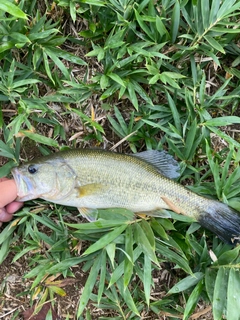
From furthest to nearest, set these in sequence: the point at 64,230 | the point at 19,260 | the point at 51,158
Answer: the point at 19,260, the point at 64,230, the point at 51,158

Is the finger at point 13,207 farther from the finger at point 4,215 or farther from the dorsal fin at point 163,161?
the dorsal fin at point 163,161

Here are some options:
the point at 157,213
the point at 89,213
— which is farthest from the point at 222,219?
the point at 89,213

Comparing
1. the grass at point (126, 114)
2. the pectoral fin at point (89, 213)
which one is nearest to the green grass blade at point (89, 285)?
the grass at point (126, 114)

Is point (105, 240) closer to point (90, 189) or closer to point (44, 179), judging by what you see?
point (90, 189)

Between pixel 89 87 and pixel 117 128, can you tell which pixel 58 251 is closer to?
pixel 117 128

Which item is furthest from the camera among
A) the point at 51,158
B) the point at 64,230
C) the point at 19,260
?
the point at 19,260

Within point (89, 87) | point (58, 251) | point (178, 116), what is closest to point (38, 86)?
point (89, 87)

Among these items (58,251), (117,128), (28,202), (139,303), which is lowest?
(139,303)
